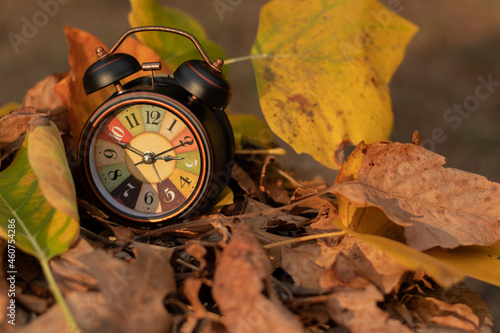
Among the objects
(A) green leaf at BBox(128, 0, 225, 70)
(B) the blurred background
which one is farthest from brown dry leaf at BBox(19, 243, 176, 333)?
(B) the blurred background

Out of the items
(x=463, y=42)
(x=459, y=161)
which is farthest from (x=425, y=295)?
(x=463, y=42)

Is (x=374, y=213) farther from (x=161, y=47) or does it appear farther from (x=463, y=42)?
(x=463, y=42)

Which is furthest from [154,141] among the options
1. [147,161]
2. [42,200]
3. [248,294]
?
[248,294]

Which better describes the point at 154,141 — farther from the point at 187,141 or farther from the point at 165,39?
the point at 165,39

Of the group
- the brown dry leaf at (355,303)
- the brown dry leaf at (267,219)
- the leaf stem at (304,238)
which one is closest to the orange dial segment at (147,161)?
the brown dry leaf at (267,219)

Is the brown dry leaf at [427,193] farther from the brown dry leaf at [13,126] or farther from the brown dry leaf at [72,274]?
the brown dry leaf at [13,126]

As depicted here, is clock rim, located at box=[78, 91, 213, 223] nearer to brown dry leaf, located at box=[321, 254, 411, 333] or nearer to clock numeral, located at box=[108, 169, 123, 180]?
clock numeral, located at box=[108, 169, 123, 180]
